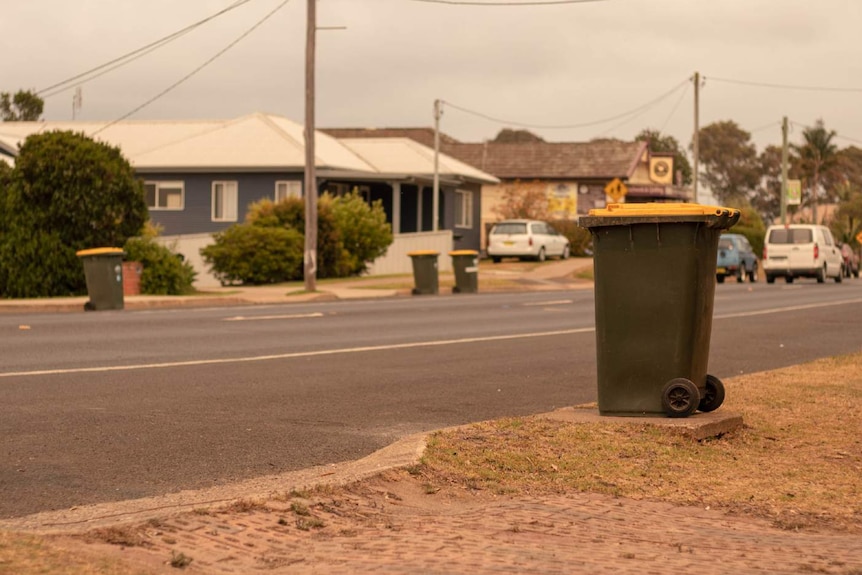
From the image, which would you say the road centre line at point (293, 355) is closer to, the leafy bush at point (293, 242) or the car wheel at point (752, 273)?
the leafy bush at point (293, 242)

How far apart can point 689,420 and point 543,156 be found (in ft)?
205

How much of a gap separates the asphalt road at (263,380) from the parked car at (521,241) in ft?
84.0

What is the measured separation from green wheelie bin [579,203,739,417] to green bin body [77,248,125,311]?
16.0m

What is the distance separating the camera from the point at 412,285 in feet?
113

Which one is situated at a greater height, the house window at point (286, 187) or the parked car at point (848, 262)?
A: the house window at point (286, 187)

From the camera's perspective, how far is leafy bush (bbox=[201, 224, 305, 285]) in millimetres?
35372

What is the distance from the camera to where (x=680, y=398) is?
916 cm

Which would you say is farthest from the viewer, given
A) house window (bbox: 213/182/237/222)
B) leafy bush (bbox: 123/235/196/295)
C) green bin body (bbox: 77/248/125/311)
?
house window (bbox: 213/182/237/222)

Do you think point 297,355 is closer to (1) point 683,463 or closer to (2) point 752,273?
(1) point 683,463

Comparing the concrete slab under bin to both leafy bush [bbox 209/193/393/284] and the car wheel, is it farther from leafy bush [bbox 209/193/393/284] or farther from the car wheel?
the car wheel

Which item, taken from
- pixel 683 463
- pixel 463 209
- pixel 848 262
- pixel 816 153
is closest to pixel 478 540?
pixel 683 463

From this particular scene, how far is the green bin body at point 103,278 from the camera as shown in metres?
23.9

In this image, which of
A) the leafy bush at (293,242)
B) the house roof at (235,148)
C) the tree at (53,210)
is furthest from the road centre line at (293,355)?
the house roof at (235,148)

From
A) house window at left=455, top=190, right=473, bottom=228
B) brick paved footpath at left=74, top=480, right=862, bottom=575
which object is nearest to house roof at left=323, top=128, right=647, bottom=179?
house window at left=455, top=190, right=473, bottom=228
